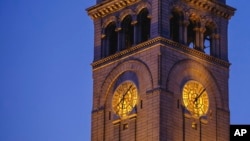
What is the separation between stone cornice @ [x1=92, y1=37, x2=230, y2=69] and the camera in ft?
295

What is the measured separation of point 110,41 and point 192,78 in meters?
8.61

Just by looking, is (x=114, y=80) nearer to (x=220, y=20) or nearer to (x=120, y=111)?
(x=120, y=111)

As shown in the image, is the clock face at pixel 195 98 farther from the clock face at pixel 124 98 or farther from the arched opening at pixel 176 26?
the clock face at pixel 124 98

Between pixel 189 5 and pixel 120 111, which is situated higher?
pixel 189 5

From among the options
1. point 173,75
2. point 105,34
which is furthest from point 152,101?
point 105,34

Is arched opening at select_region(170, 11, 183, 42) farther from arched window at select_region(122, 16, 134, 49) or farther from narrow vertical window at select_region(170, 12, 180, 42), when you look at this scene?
arched window at select_region(122, 16, 134, 49)

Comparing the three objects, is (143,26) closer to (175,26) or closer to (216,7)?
(175,26)

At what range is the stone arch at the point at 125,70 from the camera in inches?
3543

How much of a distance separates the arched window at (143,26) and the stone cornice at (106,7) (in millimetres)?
1470

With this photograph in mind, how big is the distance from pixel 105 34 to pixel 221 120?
1262cm

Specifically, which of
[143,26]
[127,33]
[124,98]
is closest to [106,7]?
[127,33]

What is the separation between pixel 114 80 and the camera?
306 ft

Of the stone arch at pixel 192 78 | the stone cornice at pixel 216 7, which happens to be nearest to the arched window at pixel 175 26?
the stone cornice at pixel 216 7

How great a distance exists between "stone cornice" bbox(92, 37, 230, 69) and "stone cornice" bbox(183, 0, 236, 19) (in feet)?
14.0
